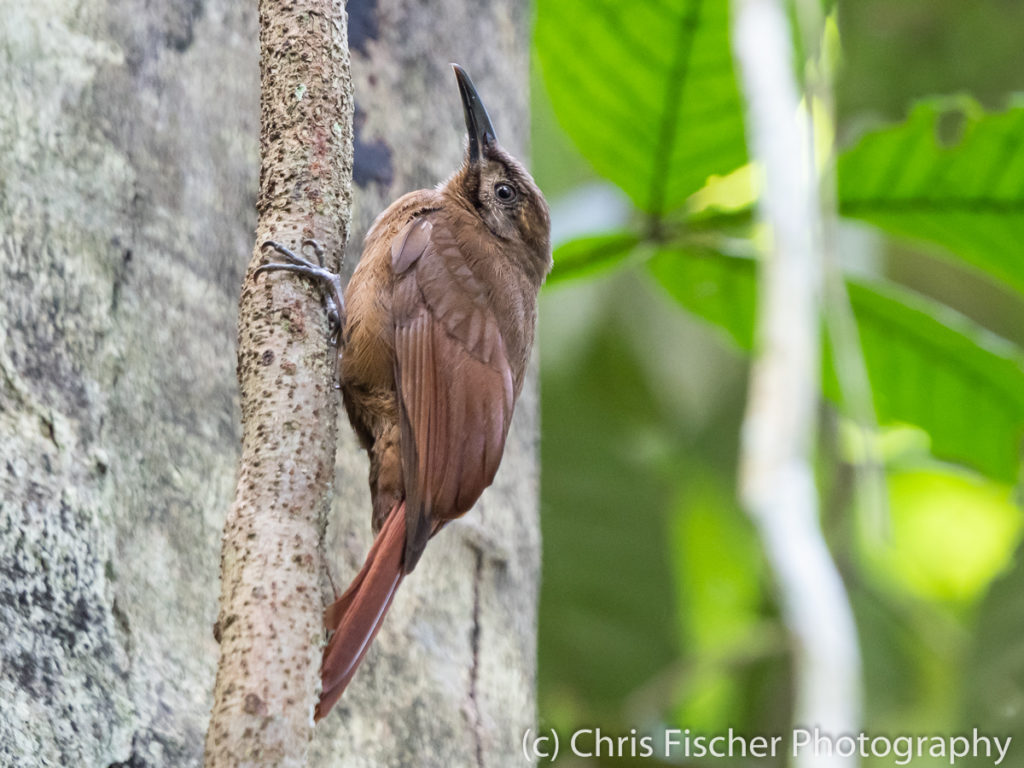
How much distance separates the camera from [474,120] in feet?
8.16

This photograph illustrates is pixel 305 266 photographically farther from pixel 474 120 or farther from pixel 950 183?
pixel 950 183

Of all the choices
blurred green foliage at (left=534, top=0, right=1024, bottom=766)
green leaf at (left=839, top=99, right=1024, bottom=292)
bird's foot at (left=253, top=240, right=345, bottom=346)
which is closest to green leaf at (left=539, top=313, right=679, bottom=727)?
blurred green foliage at (left=534, top=0, right=1024, bottom=766)

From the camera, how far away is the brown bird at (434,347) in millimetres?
1795

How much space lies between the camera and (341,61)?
1409 mm

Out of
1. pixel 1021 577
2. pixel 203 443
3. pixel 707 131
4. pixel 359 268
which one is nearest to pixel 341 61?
pixel 203 443

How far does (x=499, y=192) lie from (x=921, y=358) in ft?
3.95

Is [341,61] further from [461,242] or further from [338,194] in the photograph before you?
[461,242]

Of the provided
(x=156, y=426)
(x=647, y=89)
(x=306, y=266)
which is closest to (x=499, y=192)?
(x=647, y=89)

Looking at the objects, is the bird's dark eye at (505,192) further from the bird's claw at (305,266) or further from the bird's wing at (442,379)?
the bird's claw at (305,266)

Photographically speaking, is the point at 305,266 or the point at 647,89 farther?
the point at 647,89

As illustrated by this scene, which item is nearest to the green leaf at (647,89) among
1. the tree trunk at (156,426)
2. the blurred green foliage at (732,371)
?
the blurred green foliage at (732,371)

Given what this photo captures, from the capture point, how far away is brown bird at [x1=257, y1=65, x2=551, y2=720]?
70.7 inches

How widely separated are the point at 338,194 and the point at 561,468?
277 centimetres

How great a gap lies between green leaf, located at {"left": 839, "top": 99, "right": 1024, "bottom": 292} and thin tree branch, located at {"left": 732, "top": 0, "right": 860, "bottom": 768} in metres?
1.20
